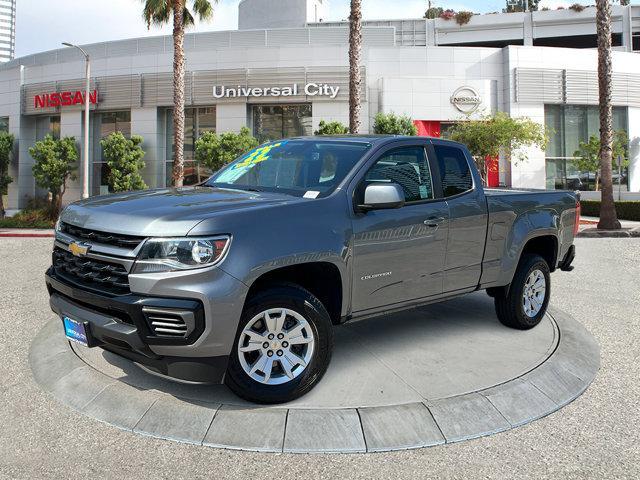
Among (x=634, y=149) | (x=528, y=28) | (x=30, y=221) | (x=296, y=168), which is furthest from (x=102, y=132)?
(x=528, y=28)

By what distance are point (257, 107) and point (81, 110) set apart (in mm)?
10938

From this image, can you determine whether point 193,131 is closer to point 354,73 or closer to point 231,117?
point 231,117

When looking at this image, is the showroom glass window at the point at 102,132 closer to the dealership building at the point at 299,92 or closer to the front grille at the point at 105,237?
the dealership building at the point at 299,92

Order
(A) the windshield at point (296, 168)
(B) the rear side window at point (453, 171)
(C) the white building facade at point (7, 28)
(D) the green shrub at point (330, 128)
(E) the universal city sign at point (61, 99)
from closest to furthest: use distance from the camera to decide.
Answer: (A) the windshield at point (296, 168) < (B) the rear side window at point (453, 171) < (D) the green shrub at point (330, 128) < (E) the universal city sign at point (61, 99) < (C) the white building facade at point (7, 28)

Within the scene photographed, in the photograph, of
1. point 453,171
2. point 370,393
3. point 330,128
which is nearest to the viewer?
point 370,393

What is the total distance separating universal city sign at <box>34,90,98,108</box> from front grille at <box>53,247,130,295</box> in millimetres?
30110

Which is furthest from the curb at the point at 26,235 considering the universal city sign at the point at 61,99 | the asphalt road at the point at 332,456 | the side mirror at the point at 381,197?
the side mirror at the point at 381,197

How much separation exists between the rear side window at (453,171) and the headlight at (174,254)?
2429 mm

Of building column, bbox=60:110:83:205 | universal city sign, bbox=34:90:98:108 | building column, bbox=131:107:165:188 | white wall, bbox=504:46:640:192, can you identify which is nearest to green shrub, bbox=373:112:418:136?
white wall, bbox=504:46:640:192

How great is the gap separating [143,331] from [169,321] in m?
0.18

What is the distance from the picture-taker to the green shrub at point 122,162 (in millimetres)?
27766

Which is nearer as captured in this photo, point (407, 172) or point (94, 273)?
point (94, 273)

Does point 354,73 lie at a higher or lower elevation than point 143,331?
higher

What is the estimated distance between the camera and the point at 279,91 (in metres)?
27.9
